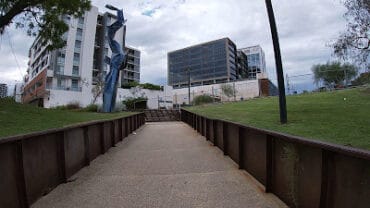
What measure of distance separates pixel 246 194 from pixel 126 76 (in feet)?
308

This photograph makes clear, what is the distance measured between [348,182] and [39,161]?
16.0ft

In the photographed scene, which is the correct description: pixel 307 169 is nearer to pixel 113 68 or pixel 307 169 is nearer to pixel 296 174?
pixel 296 174

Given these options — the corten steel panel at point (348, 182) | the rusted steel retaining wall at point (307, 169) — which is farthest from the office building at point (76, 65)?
the corten steel panel at point (348, 182)

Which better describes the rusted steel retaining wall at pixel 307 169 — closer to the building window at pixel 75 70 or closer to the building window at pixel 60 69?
the building window at pixel 60 69

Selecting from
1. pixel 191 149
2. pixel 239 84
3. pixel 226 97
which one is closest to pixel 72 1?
pixel 191 149

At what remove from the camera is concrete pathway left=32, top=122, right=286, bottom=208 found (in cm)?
541

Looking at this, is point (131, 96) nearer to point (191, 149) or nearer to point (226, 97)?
point (226, 97)

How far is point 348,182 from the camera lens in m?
3.50

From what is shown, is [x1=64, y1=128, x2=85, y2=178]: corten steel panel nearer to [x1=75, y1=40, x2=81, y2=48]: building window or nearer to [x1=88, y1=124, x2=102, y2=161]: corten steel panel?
[x1=88, y1=124, x2=102, y2=161]: corten steel panel

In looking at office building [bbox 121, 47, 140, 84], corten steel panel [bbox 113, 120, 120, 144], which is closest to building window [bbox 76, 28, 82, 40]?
office building [bbox 121, 47, 140, 84]

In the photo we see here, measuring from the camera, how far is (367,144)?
659 cm

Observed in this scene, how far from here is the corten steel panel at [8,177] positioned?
179 inches

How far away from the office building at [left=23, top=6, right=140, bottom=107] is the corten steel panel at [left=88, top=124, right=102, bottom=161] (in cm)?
5167

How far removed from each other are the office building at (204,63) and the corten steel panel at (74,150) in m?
114
